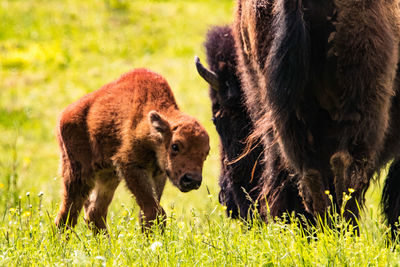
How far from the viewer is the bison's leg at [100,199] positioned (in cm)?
564

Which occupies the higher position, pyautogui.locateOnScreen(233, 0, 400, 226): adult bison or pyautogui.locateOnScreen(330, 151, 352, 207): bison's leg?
pyautogui.locateOnScreen(233, 0, 400, 226): adult bison

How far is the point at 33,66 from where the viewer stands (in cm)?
2081

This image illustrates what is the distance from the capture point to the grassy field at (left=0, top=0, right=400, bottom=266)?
12.2ft

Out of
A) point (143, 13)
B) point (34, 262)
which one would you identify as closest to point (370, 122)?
point (34, 262)

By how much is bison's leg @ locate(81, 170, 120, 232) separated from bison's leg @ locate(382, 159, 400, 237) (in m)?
2.23

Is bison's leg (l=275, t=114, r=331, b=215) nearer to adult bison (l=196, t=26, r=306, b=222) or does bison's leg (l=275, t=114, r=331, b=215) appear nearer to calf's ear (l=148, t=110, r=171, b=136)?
calf's ear (l=148, t=110, r=171, b=136)

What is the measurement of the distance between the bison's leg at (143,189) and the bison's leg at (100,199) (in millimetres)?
450

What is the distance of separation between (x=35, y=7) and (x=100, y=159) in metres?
19.8

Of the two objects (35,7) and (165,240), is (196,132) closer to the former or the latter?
(165,240)

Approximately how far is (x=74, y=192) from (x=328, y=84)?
2.29 m

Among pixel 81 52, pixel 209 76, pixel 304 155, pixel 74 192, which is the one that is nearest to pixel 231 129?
pixel 209 76

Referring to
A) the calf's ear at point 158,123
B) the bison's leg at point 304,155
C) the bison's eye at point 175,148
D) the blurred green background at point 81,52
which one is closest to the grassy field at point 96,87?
the blurred green background at point 81,52

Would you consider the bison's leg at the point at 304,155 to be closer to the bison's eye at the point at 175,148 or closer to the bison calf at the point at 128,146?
the bison calf at the point at 128,146

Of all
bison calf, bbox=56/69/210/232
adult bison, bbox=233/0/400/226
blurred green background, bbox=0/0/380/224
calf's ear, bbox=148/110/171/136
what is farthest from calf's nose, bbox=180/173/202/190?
blurred green background, bbox=0/0/380/224
